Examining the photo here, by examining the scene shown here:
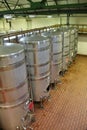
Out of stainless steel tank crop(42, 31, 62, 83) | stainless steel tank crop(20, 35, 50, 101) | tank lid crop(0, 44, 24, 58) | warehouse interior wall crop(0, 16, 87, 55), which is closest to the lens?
tank lid crop(0, 44, 24, 58)

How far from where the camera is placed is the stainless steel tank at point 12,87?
224 centimetres

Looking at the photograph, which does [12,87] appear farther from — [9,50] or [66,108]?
[66,108]

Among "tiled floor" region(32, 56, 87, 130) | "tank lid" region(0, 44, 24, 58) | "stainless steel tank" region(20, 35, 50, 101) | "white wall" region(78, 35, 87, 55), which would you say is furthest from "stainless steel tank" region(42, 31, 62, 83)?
"white wall" region(78, 35, 87, 55)

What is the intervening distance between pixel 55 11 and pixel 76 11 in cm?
103

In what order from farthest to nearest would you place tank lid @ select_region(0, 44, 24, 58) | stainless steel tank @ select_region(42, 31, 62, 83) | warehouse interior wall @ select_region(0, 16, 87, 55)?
warehouse interior wall @ select_region(0, 16, 87, 55) < stainless steel tank @ select_region(42, 31, 62, 83) < tank lid @ select_region(0, 44, 24, 58)

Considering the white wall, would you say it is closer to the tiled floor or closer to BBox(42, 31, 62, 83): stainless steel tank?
the tiled floor

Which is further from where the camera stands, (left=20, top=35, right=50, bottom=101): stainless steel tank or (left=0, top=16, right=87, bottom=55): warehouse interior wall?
(left=0, top=16, right=87, bottom=55): warehouse interior wall

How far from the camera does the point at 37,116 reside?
3338 mm

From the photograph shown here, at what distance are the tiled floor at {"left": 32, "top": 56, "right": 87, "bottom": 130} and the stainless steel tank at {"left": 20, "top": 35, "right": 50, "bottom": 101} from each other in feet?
1.42

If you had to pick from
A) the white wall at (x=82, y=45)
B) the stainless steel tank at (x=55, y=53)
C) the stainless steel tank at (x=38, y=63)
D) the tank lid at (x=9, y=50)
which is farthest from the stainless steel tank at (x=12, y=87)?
the white wall at (x=82, y=45)

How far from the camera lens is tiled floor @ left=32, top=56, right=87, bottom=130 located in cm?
306

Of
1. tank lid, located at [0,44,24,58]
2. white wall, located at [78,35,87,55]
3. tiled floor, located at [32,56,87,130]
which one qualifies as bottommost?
tiled floor, located at [32,56,87,130]

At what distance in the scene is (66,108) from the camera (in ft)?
11.8

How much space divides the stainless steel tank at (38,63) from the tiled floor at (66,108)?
43cm
